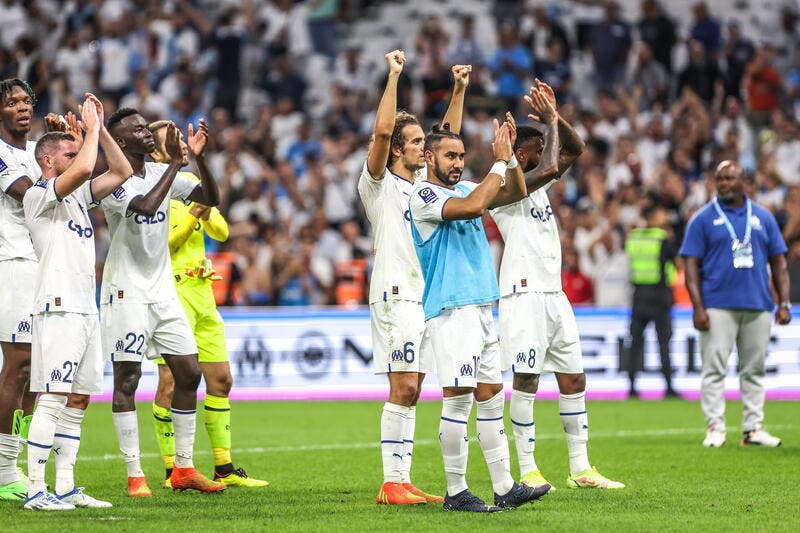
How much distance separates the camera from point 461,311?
8.27m

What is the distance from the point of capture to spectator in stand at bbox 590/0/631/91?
2462 centimetres

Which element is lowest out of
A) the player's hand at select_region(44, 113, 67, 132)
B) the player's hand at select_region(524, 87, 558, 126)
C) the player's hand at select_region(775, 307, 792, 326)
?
the player's hand at select_region(775, 307, 792, 326)

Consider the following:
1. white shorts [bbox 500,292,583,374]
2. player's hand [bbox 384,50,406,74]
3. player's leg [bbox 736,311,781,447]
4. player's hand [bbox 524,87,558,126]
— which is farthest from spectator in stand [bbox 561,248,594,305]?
player's hand [bbox 384,50,406,74]

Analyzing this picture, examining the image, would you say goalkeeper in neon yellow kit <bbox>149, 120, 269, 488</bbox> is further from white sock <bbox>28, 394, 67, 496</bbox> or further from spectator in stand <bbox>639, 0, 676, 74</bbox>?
spectator in stand <bbox>639, 0, 676, 74</bbox>

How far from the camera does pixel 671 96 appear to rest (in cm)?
2444

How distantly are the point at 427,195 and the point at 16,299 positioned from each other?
312 cm

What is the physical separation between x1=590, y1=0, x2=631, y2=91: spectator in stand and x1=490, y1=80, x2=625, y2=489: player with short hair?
1547 cm

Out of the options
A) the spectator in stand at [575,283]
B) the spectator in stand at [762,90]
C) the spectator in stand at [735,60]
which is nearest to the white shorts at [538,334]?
the spectator in stand at [575,283]

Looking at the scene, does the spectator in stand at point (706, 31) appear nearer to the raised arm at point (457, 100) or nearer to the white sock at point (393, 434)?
the raised arm at point (457, 100)

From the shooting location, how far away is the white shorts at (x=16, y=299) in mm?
9078

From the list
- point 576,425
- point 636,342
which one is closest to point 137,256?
point 576,425

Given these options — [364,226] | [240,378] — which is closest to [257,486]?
[240,378]

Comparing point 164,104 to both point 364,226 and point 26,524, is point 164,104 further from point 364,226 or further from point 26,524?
point 26,524

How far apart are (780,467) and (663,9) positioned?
16.7m
